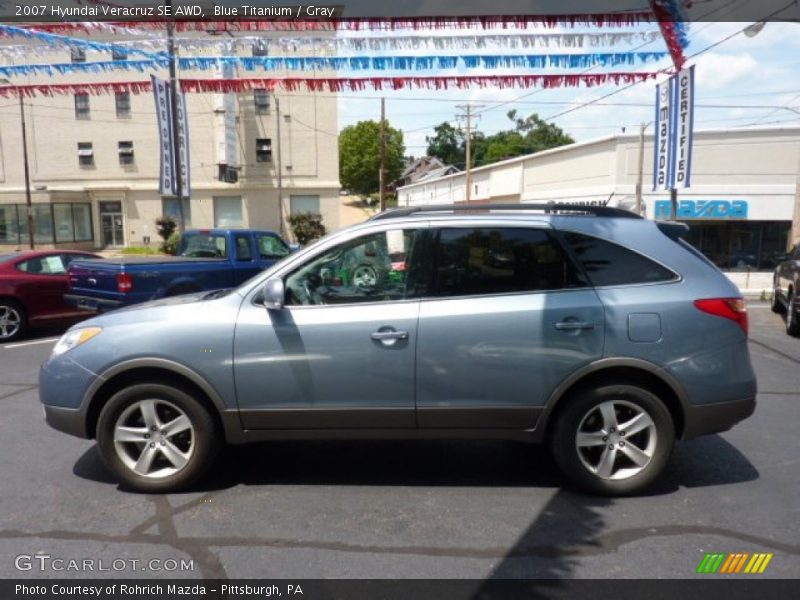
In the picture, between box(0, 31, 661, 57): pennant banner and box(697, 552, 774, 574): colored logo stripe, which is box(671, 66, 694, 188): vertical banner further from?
box(697, 552, 774, 574): colored logo stripe

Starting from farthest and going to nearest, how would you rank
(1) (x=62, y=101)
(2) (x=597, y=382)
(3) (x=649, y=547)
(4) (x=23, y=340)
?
(1) (x=62, y=101) → (4) (x=23, y=340) → (2) (x=597, y=382) → (3) (x=649, y=547)

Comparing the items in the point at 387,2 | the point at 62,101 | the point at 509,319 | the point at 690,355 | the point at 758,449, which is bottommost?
the point at 758,449

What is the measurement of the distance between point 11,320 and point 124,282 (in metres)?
2.57

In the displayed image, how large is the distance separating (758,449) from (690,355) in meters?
1.68

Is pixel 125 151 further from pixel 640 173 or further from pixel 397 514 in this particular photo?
pixel 397 514

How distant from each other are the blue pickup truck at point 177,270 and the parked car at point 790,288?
843 cm

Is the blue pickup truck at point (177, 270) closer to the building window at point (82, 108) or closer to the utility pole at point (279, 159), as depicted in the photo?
the utility pole at point (279, 159)

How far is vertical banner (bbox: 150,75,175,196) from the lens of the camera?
1650 centimetres

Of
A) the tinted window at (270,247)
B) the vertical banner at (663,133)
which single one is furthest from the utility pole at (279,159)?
the vertical banner at (663,133)

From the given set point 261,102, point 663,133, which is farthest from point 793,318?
point 261,102

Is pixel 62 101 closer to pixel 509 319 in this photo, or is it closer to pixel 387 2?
pixel 387 2

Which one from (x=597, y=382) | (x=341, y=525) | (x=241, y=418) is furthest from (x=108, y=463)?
(x=597, y=382)

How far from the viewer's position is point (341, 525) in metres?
3.66

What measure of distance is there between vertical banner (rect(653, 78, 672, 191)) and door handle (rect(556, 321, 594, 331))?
468 inches
